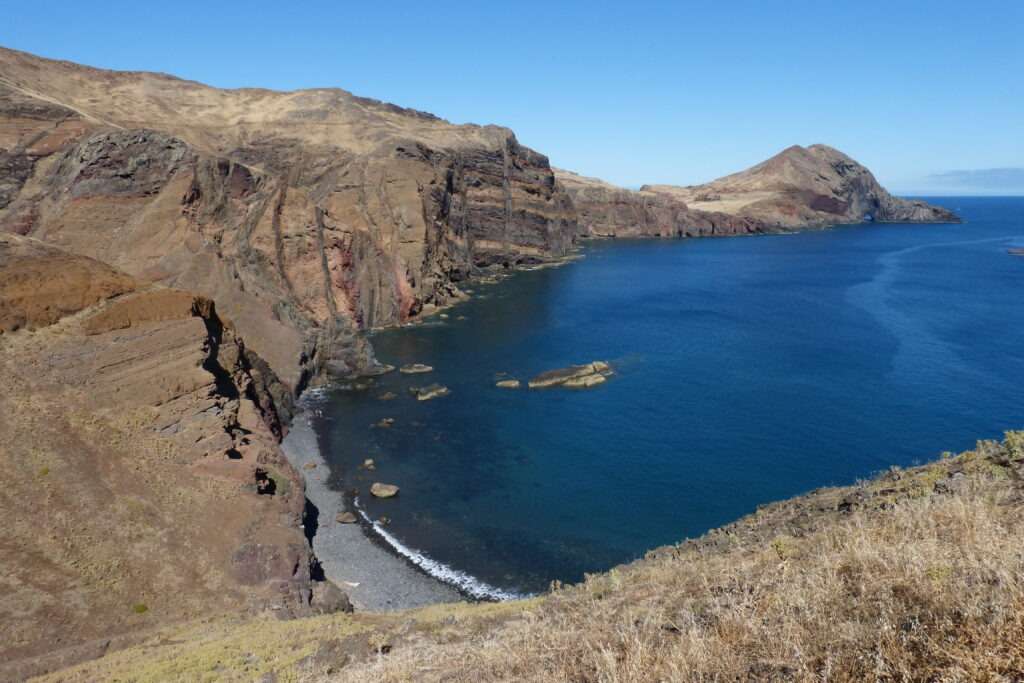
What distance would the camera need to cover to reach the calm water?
44.2m

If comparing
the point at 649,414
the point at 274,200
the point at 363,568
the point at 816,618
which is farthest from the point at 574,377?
the point at 816,618

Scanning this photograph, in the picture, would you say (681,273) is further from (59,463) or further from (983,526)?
(983,526)

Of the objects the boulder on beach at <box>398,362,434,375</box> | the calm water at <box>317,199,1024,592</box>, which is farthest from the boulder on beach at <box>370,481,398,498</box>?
the boulder on beach at <box>398,362,434,375</box>

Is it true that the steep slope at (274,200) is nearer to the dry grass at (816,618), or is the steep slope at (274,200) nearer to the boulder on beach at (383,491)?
the boulder on beach at (383,491)

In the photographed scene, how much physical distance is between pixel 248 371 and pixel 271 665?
3482cm

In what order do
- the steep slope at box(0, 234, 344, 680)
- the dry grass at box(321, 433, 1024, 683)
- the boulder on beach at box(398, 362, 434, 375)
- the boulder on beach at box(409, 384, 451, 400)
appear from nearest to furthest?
the dry grass at box(321, 433, 1024, 683) < the steep slope at box(0, 234, 344, 680) < the boulder on beach at box(409, 384, 451, 400) < the boulder on beach at box(398, 362, 434, 375)

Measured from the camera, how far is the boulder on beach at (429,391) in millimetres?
67250

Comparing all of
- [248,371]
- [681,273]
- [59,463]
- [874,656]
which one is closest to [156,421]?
[59,463]

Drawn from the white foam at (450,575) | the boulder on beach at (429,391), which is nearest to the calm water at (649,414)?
the white foam at (450,575)

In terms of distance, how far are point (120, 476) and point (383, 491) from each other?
18.0 meters

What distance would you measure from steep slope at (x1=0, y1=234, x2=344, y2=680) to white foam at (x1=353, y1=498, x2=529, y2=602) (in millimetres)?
6652

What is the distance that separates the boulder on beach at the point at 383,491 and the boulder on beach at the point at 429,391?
19.1m

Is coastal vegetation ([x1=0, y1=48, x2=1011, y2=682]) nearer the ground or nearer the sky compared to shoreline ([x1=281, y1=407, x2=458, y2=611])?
nearer the sky

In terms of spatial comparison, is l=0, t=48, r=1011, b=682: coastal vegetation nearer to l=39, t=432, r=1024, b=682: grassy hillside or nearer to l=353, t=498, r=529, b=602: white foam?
l=39, t=432, r=1024, b=682: grassy hillside
